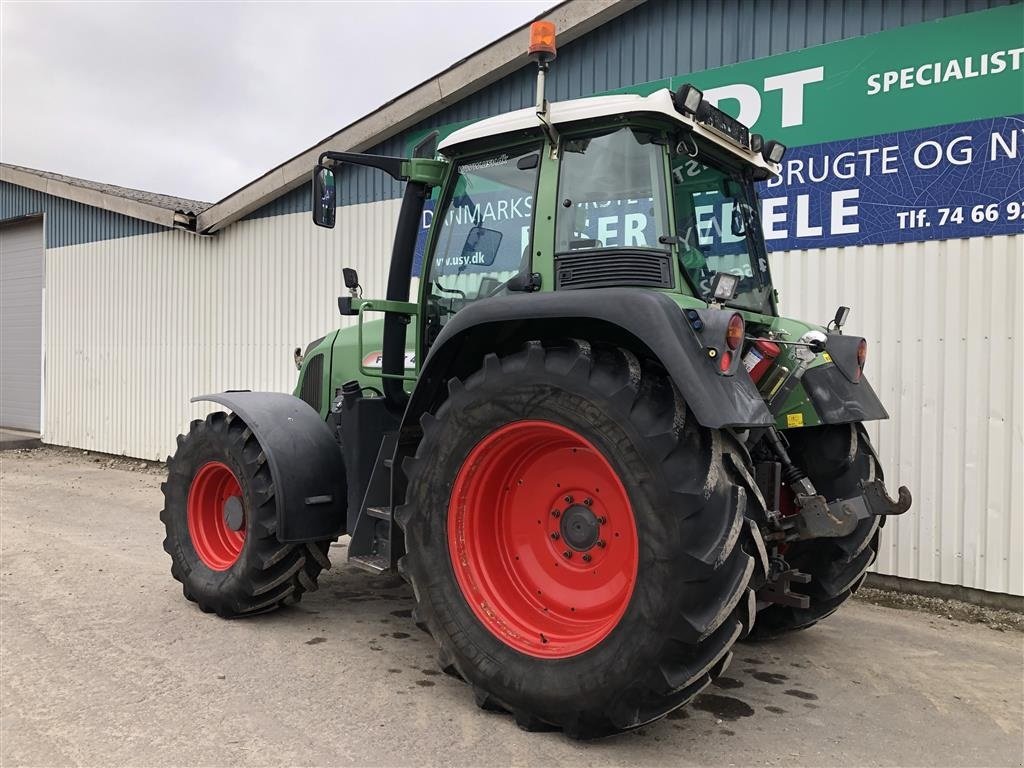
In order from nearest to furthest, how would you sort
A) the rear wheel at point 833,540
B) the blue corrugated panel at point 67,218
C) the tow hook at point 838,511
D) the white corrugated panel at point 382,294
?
the tow hook at point 838,511
the rear wheel at point 833,540
the white corrugated panel at point 382,294
the blue corrugated panel at point 67,218

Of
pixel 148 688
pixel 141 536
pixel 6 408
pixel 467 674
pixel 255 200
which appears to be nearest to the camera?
pixel 467 674

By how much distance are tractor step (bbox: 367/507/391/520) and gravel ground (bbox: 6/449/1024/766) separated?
760 mm

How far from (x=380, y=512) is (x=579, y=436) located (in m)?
1.41

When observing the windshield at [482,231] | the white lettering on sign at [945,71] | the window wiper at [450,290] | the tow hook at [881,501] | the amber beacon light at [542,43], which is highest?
the white lettering on sign at [945,71]

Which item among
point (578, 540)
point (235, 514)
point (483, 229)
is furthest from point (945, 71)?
point (235, 514)

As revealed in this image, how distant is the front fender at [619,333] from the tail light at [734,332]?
0.37ft

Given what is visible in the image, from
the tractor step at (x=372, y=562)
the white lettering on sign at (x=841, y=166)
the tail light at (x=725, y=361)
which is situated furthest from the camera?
the white lettering on sign at (x=841, y=166)

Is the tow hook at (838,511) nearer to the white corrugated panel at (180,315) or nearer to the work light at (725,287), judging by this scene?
the work light at (725,287)

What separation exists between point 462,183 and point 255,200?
22.8 feet

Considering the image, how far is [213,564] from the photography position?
487cm

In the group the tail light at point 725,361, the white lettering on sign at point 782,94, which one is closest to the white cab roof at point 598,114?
the tail light at point 725,361

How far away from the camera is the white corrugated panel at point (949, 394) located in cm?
523

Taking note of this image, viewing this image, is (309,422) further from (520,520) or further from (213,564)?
(520,520)

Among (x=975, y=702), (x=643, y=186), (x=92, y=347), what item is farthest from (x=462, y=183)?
(x=92, y=347)
